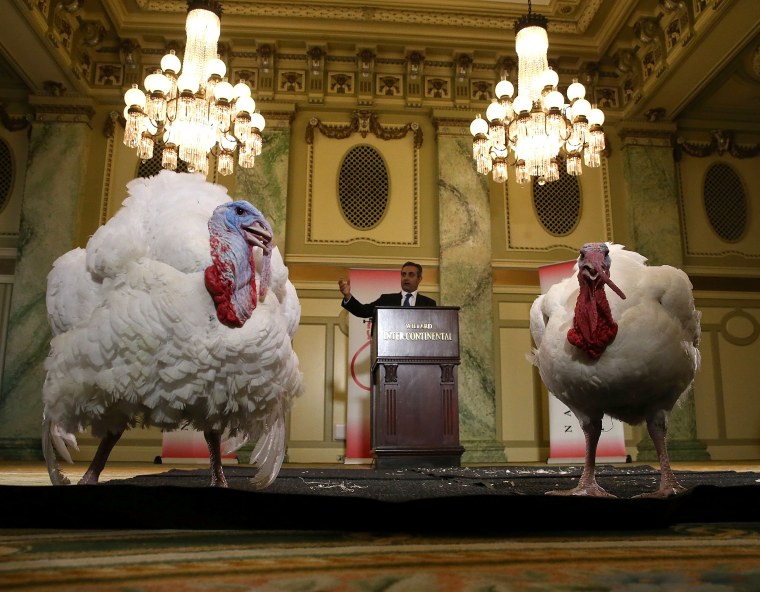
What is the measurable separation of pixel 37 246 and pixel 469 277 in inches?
211

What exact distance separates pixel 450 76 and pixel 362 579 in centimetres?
847

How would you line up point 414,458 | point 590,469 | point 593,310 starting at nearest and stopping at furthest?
point 593,310 < point 590,469 < point 414,458

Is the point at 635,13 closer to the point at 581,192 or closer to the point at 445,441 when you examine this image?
the point at 581,192

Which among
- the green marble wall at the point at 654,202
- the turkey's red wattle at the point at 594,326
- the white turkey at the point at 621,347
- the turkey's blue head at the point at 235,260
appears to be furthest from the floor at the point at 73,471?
the green marble wall at the point at 654,202

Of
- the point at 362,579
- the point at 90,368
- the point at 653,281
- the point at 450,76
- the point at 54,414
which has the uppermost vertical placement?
the point at 450,76

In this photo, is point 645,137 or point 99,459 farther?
point 645,137

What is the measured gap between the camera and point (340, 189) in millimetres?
8281

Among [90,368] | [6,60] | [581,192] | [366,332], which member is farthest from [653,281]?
[6,60]

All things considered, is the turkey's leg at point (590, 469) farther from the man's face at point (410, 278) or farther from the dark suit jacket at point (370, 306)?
the man's face at point (410, 278)

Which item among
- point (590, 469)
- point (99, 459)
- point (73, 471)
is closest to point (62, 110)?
point (73, 471)

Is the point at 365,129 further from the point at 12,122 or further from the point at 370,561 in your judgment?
the point at 370,561

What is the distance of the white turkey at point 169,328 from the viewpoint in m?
1.96

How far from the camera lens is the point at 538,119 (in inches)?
225

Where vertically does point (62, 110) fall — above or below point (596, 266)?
above
